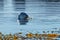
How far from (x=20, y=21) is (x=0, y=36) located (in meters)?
0.66

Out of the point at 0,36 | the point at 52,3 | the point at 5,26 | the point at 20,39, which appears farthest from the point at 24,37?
the point at 52,3

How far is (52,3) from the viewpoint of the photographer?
131 inches

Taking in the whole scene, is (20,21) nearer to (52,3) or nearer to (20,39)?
(20,39)

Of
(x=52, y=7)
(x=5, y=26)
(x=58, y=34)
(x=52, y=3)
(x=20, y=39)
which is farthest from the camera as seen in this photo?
(x=52, y=3)

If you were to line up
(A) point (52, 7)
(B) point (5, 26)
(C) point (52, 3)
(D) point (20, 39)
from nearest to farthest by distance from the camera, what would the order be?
(D) point (20, 39) < (B) point (5, 26) < (A) point (52, 7) < (C) point (52, 3)

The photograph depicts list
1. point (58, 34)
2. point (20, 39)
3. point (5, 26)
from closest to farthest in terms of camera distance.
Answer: point (20, 39), point (58, 34), point (5, 26)

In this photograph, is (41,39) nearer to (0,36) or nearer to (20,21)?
(0,36)

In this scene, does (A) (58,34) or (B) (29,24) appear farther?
(B) (29,24)

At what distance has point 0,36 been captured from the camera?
146cm

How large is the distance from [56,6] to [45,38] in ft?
5.78

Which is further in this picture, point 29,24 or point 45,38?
point 29,24

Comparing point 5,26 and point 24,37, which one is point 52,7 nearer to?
point 5,26

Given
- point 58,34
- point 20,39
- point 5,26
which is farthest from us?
point 5,26

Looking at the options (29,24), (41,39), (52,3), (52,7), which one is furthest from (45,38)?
(52,3)
